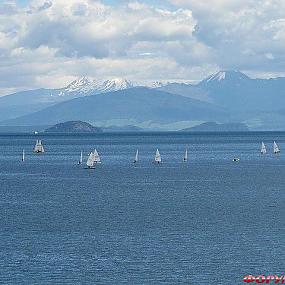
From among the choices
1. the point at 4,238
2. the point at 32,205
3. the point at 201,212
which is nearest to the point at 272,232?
the point at 201,212

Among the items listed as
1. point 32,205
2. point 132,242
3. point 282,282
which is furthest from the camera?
point 32,205

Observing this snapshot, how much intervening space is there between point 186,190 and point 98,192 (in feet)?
44.8

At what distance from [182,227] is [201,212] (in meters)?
14.9

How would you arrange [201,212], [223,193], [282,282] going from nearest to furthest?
[282,282]
[201,212]
[223,193]

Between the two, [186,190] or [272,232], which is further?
[186,190]

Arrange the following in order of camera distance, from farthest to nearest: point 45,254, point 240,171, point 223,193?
1. point 240,171
2. point 223,193
3. point 45,254

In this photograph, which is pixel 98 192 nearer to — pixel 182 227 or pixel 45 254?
pixel 182 227

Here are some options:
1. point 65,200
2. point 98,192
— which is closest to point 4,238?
point 65,200

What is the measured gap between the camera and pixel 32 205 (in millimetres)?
122250

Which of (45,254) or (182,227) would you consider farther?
(182,227)

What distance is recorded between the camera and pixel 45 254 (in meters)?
81.0

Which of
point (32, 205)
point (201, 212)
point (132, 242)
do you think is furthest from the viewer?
point (32, 205)

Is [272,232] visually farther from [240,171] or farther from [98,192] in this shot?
[240,171]

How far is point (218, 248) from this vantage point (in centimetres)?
8400
